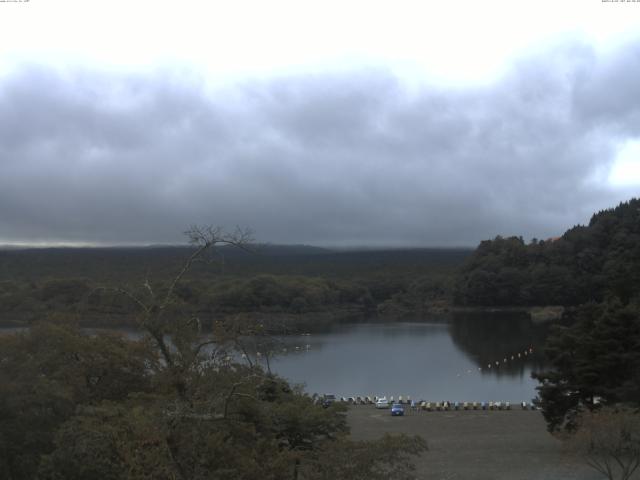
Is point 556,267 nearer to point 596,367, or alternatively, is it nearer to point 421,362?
point 421,362

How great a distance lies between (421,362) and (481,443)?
27.9 metres

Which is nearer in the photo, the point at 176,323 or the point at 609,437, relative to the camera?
the point at 176,323

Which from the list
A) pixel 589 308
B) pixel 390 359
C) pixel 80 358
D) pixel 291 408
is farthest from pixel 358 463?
pixel 390 359

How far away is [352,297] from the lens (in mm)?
105938

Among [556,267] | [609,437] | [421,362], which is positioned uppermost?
[556,267]

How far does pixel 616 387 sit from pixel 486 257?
87954 mm

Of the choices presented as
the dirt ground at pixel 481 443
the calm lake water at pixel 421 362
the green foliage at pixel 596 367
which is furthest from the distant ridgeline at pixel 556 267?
the green foliage at pixel 596 367

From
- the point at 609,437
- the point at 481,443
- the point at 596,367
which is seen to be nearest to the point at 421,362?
the point at 481,443

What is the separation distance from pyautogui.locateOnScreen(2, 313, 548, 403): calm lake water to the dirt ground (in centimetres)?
645

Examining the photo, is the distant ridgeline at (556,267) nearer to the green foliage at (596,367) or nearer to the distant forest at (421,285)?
the distant forest at (421,285)

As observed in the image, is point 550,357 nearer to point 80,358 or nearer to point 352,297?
point 80,358

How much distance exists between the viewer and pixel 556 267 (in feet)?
314

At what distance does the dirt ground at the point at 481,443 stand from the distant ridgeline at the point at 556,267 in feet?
213

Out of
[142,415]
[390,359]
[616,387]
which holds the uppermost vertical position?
[142,415]
